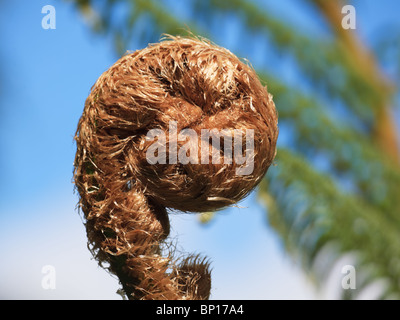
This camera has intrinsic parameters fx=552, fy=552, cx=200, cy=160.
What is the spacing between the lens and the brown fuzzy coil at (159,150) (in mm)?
1100

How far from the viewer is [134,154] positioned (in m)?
1.12

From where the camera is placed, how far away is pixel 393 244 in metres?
3.86

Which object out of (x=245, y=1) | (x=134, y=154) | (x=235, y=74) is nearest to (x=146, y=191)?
(x=134, y=154)

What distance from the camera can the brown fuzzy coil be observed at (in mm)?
1100

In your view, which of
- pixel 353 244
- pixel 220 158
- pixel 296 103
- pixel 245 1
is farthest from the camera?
pixel 245 1

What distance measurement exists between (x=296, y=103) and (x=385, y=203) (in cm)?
103

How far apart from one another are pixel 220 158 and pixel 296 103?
3096mm

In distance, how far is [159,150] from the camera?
109 cm

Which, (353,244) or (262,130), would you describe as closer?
(262,130)

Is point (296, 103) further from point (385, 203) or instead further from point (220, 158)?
point (220, 158)

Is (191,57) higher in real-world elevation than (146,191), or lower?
higher
